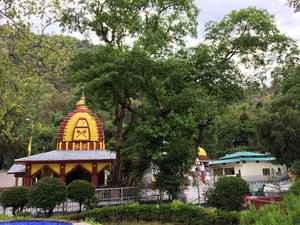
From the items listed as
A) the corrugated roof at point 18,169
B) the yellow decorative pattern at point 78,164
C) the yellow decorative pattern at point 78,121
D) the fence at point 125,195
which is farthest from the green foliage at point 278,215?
the corrugated roof at point 18,169

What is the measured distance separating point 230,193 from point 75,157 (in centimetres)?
1267

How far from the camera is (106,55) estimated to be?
1602cm

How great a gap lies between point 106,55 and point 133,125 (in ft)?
17.2

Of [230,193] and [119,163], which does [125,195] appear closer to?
[119,163]

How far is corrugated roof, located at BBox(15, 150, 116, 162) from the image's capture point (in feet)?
69.0

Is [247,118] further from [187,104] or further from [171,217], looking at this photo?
[171,217]

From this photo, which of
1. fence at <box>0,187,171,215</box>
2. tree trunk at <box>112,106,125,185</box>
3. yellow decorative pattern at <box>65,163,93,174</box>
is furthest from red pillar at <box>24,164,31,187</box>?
tree trunk at <box>112,106,125,185</box>

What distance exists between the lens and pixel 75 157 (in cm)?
2150

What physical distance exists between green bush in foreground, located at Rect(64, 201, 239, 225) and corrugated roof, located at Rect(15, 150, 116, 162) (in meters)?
7.65

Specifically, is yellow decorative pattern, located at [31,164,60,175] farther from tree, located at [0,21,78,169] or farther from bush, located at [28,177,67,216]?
tree, located at [0,21,78,169]

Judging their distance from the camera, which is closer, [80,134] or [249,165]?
[80,134]

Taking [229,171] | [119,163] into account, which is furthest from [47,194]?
[229,171]

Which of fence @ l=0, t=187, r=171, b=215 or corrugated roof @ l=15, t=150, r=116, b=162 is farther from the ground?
corrugated roof @ l=15, t=150, r=116, b=162

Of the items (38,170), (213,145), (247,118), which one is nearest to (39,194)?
(38,170)
